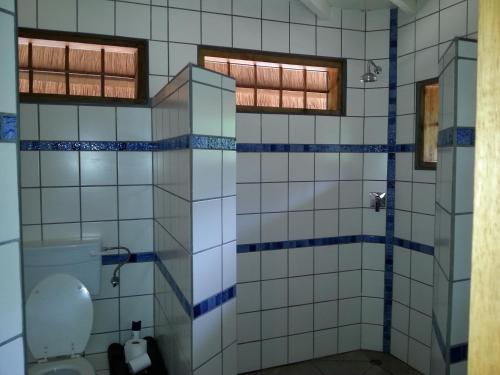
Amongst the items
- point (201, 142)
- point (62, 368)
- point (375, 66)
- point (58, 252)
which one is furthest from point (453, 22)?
point (62, 368)

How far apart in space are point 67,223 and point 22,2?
1274 millimetres

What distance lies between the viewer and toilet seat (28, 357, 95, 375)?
2.02 m

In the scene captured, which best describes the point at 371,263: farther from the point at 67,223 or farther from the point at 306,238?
the point at 67,223

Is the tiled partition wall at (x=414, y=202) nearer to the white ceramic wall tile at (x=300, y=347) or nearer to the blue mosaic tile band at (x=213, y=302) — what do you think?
the white ceramic wall tile at (x=300, y=347)

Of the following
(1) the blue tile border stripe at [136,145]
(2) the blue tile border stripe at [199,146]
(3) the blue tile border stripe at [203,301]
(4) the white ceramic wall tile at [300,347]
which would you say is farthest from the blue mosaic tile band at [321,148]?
(4) the white ceramic wall tile at [300,347]

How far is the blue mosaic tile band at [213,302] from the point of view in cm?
165

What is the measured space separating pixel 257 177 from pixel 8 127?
1.93 meters

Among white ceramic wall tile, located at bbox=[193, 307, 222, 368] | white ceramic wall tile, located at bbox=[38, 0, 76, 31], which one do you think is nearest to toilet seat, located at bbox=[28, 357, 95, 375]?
white ceramic wall tile, located at bbox=[193, 307, 222, 368]

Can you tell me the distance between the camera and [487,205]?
43cm

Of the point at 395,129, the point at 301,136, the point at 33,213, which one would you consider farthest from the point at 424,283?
the point at 33,213

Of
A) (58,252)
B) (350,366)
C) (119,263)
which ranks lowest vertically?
(350,366)

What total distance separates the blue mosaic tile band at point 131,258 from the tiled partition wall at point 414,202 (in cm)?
175

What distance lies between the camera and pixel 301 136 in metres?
2.77

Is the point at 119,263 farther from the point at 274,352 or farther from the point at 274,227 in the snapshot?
the point at 274,352
